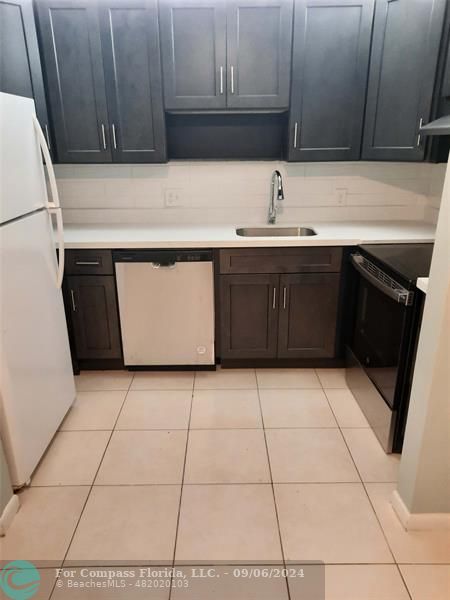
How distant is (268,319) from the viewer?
8.85 feet

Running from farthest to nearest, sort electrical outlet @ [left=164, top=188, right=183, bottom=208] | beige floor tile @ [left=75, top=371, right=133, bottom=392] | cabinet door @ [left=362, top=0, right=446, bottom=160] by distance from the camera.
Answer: electrical outlet @ [left=164, top=188, right=183, bottom=208]
beige floor tile @ [left=75, top=371, right=133, bottom=392]
cabinet door @ [left=362, top=0, right=446, bottom=160]

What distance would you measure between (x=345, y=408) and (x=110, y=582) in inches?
59.6

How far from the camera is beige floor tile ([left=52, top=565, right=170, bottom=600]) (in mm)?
1438

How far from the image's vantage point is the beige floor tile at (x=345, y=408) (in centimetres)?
233

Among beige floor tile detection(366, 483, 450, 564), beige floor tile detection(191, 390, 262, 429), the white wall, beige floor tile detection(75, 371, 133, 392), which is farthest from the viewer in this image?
beige floor tile detection(75, 371, 133, 392)

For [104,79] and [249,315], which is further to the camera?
[249,315]

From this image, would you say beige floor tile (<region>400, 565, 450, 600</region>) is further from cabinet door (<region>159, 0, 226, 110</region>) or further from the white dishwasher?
cabinet door (<region>159, 0, 226, 110</region>)

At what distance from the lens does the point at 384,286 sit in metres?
2.04

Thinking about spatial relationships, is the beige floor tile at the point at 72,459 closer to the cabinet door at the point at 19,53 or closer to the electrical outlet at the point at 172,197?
the electrical outlet at the point at 172,197

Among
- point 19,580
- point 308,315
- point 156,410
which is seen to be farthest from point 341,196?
point 19,580

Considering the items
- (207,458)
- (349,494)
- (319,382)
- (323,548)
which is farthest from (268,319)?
(323,548)

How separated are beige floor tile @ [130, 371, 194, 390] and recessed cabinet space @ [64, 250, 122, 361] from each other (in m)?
0.22

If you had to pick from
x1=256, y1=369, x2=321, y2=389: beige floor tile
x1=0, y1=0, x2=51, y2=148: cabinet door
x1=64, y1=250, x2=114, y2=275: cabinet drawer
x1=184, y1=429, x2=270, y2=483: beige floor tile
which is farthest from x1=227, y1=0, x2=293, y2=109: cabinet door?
x1=184, y1=429, x2=270, y2=483: beige floor tile

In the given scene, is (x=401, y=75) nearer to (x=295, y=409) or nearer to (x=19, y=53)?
(x=295, y=409)
